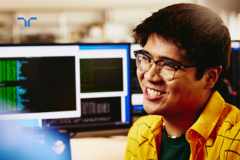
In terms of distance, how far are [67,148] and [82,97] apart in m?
0.28

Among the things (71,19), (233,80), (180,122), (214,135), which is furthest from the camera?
(71,19)

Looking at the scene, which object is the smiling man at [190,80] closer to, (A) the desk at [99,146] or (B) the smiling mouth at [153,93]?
(B) the smiling mouth at [153,93]

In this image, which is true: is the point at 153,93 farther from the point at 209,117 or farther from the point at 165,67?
the point at 209,117

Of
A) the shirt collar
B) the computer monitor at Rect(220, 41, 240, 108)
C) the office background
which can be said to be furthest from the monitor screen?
the office background

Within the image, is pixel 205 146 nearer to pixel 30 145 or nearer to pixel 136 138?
pixel 136 138

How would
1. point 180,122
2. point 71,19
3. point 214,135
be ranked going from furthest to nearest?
point 71,19 → point 180,122 → point 214,135

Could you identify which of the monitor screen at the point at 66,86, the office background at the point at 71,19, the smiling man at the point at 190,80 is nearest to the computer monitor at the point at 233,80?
the smiling man at the point at 190,80

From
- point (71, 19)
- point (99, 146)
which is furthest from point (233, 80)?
point (71, 19)

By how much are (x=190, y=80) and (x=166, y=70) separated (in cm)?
9

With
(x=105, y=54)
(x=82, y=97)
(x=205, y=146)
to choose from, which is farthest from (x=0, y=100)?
(x=205, y=146)

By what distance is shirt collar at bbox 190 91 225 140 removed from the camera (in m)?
0.68

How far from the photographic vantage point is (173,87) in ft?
2.26

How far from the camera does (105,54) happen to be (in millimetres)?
1036

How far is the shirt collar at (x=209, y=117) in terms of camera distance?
0.68m
